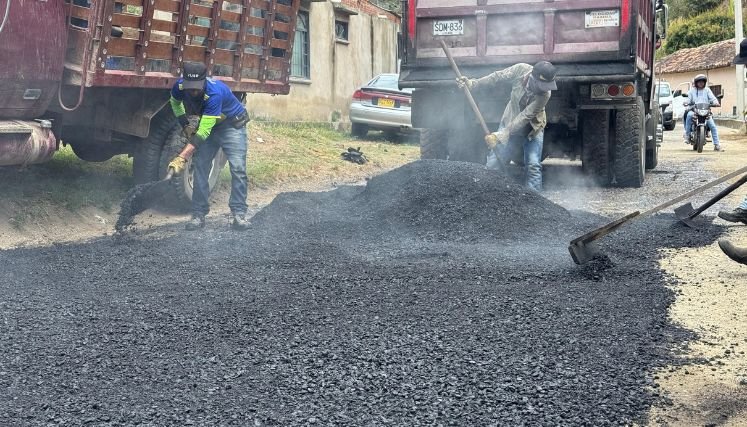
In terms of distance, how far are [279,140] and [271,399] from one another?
1206cm

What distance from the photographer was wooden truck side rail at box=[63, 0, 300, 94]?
758cm

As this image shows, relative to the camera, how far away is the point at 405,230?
797cm

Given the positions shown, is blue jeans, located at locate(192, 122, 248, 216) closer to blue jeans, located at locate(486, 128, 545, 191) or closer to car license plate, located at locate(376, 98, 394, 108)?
blue jeans, located at locate(486, 128, 545, 191)

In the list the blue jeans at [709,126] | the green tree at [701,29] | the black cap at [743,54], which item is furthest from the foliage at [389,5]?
the green tree at [701,29]

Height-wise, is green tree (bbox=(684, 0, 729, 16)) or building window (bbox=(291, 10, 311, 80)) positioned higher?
green tree (bbox=(684, 0, 729, 16))

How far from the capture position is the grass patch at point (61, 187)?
824 centimetres

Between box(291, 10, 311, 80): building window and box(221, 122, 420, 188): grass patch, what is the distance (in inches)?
69.5

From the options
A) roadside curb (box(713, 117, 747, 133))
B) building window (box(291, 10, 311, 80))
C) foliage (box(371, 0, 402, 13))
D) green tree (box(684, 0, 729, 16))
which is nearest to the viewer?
building window (box(291, 10, 311, 80))

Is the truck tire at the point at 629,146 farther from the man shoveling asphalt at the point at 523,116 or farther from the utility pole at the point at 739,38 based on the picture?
the utility pole at the point at 739,38

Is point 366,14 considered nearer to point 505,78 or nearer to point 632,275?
point 505,78

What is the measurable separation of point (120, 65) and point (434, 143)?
192 inches

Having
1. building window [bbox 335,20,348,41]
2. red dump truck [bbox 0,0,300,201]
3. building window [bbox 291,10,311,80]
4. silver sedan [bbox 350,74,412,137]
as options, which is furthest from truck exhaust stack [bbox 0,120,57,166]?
building window [bbox 335,20,348,41]

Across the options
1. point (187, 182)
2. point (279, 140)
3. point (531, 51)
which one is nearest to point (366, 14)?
point (279, 140)

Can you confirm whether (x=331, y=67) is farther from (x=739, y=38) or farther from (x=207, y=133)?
(x=207, y=133)
